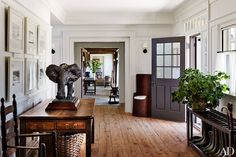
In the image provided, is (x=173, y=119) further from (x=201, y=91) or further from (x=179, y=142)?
(x=201, y=91)

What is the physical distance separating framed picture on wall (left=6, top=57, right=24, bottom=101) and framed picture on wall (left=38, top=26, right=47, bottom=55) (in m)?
1.05

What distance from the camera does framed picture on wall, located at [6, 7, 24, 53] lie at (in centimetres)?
336

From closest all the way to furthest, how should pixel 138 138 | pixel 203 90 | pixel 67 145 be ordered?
pixel 67 145 → pixel 203 90 → pixel 138 138

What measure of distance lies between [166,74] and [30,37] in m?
4.31

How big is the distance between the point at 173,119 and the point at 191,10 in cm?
261

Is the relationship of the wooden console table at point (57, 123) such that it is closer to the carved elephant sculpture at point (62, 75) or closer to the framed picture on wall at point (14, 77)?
the framed picture on wall at point (14, 77)

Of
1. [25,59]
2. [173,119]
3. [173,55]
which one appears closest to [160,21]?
[173,55]

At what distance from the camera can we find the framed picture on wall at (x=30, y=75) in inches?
163

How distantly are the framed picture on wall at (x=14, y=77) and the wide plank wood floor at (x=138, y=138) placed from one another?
1547 mm

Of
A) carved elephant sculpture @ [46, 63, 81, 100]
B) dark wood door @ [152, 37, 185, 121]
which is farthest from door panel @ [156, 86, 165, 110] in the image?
carved elephant sculpture @ [46, 63, 81, 100]

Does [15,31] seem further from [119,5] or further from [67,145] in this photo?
[119,5]

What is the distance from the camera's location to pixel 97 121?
295 inches

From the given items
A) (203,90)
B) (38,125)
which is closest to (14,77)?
(38,125)

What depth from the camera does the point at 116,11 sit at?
804cm
